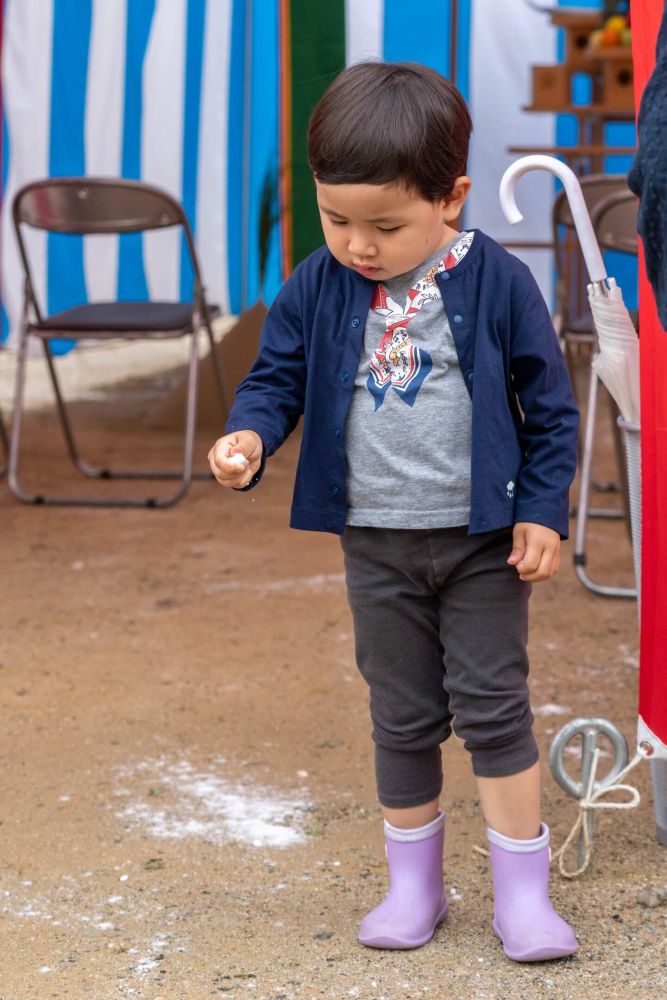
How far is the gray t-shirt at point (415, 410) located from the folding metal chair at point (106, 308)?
8.13 feet

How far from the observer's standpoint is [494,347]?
1.54 meters

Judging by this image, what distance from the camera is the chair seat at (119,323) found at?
13.1 ft

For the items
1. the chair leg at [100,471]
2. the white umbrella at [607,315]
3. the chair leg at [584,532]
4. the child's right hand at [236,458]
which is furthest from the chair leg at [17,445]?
the child's right hand at [236,458]

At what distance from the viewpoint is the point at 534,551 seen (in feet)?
5.03

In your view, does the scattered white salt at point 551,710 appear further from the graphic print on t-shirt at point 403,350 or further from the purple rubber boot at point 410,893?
the graphic print on t-shirt at point 403,350

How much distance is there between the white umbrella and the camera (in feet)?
5.81

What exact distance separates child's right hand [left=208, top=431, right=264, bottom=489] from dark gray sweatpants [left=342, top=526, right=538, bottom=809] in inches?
6.9

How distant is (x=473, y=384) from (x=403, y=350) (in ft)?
0.30

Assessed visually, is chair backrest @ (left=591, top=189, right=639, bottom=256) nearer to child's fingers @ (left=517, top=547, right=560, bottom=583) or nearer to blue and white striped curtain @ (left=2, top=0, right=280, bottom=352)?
child's fingers @ (left=517, top=547, right=560, bottom=583)

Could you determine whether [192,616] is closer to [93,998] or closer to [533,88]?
[93,998]

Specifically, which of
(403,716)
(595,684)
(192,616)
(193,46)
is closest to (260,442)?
(403,716)

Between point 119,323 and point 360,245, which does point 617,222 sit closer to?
point 119,323

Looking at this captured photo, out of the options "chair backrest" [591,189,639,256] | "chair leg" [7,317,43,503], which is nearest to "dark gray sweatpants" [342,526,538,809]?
"chair backrest" [591,189,639,256]

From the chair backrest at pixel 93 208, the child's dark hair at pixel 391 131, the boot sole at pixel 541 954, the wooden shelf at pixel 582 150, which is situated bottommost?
the boot sole at pixel 541 954
